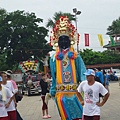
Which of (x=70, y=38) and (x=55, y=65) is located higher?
(x=70, y=38)

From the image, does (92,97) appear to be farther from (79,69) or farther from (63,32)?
(63,32)

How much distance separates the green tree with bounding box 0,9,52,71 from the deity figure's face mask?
1368 inches

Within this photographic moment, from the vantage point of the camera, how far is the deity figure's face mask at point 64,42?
943cm

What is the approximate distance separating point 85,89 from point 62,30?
3.36 metres

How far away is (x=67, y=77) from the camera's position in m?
8.89

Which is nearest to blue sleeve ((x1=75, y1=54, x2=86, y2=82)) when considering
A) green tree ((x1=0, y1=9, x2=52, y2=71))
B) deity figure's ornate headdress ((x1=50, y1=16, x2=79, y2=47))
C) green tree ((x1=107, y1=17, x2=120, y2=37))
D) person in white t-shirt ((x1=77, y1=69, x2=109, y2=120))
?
deity figure's ornate headdress ((x1=50, y1=16, x2=79, y2=47))

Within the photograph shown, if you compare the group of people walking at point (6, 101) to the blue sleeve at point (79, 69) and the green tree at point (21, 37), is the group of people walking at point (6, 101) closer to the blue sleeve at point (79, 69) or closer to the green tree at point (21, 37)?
the blue sleeve at point (79, 69)

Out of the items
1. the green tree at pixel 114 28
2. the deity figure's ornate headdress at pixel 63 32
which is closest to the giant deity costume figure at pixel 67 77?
the deity figure's ornate headdress at pixel 63 32

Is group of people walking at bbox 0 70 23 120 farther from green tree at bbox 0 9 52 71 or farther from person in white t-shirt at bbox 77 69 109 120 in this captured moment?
green tree at bbox 0 9 52 71

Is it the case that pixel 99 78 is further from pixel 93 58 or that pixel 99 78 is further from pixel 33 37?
pixel 93 58

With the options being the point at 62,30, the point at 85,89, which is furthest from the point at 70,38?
the point at 85,89

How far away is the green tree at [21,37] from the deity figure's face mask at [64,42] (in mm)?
34753

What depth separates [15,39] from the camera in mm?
45594

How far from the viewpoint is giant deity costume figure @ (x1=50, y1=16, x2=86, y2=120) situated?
28.6 feet
